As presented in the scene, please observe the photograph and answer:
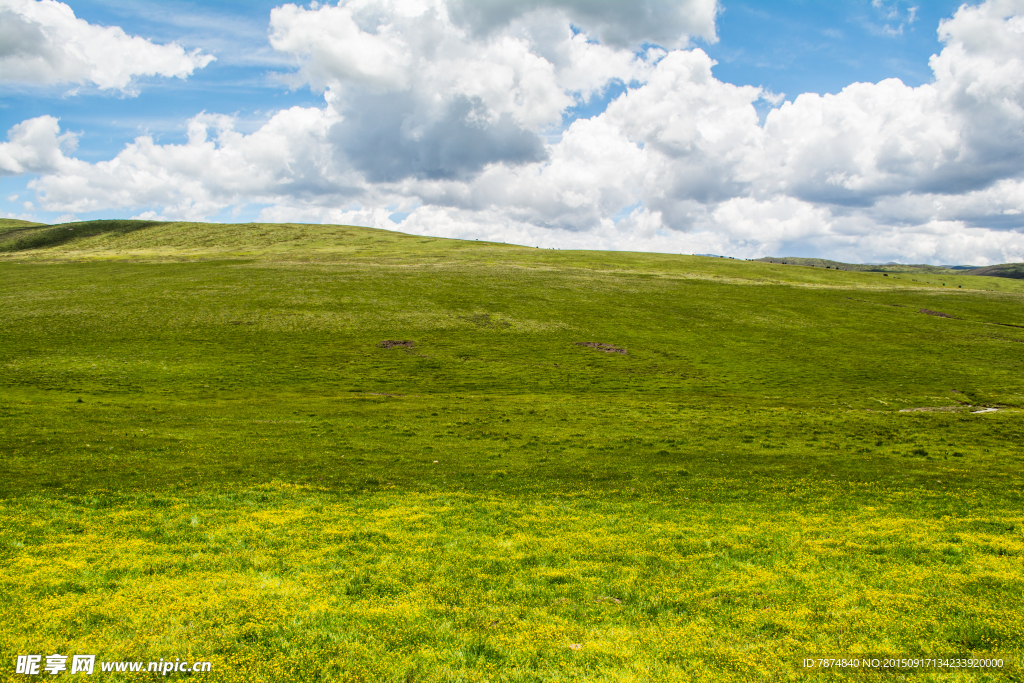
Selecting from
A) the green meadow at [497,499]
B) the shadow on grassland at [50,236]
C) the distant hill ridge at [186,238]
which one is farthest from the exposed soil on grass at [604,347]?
the shadow on grassland at [50,236]

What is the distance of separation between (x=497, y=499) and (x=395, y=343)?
43.5m

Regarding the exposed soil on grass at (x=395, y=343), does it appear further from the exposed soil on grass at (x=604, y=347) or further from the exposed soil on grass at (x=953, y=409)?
the exposed soil on grass at (x=953, y=409)

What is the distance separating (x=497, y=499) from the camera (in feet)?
65.6

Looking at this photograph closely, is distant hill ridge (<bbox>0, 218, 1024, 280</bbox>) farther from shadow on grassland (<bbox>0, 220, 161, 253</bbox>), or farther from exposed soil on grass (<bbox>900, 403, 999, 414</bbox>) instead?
exposed soil on grass (<bbox>900, 403, 999, 414</bbox>)

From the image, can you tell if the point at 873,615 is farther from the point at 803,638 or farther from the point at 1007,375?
the point at 1007,375

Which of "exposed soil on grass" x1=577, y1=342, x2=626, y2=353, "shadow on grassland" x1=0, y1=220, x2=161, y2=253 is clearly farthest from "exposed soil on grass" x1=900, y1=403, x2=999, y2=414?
"shadow on grassland" x1=0, y1=220, x2=161, y2=253

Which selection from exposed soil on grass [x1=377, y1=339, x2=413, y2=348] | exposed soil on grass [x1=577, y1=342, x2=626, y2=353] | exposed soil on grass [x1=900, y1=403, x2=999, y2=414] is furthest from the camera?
exposed soil on grass [x1=577, y1=342, x2=626, y2=353]

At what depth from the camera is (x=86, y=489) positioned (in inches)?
768

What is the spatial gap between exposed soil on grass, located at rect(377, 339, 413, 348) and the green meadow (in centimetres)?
63

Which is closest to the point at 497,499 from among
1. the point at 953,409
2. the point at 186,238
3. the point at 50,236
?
the point at 953,409

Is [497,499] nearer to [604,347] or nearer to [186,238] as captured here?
[604,347]

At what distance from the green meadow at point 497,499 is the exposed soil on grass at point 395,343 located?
2.06ft

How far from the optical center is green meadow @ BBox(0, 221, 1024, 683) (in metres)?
10.1

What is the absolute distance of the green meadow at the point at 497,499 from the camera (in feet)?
33.1
